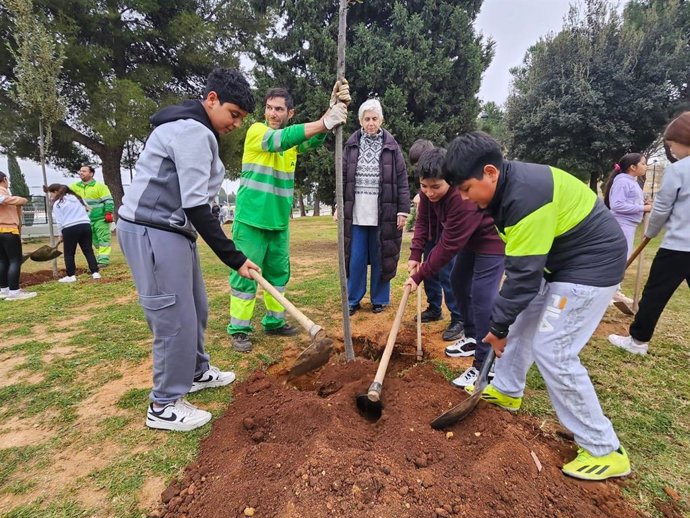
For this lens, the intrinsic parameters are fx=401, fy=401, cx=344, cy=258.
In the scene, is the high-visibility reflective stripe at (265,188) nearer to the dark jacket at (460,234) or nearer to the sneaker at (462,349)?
the dark jacket at (460,234)

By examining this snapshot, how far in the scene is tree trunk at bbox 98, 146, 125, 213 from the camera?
16.4 m

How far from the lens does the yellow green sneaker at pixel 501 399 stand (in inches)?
109

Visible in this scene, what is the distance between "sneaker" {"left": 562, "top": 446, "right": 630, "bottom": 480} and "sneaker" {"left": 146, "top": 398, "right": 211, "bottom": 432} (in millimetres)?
2174

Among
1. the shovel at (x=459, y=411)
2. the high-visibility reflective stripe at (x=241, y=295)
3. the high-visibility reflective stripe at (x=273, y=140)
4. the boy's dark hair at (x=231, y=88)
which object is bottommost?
the shovel at (x=459, y=411)

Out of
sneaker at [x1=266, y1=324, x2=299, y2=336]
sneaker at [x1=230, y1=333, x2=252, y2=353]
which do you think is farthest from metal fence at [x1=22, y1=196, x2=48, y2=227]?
sneaker at [x1=230, y1=333, x2=252, y2=353]

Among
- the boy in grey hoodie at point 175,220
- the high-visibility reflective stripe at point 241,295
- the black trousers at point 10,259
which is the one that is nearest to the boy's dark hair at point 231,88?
the boy in grey hoodie at point 175,220

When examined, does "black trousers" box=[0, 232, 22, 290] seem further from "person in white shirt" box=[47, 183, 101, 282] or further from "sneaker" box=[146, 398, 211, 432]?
"sneaker" box=[146, 398, 211, 432]

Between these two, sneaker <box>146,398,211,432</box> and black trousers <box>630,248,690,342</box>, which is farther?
black trousers <box>630,248,690,342</box>

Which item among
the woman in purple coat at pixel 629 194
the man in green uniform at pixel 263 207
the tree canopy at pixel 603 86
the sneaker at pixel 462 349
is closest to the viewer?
the man in green uniform at pixel 263 207

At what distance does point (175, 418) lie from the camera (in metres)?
2.56

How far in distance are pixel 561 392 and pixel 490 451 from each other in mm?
494

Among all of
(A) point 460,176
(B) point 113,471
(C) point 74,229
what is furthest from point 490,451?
(C) point 74,229

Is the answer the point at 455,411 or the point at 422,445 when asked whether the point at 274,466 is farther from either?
the point at 455,411

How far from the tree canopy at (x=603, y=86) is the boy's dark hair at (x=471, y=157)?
15.0 m
